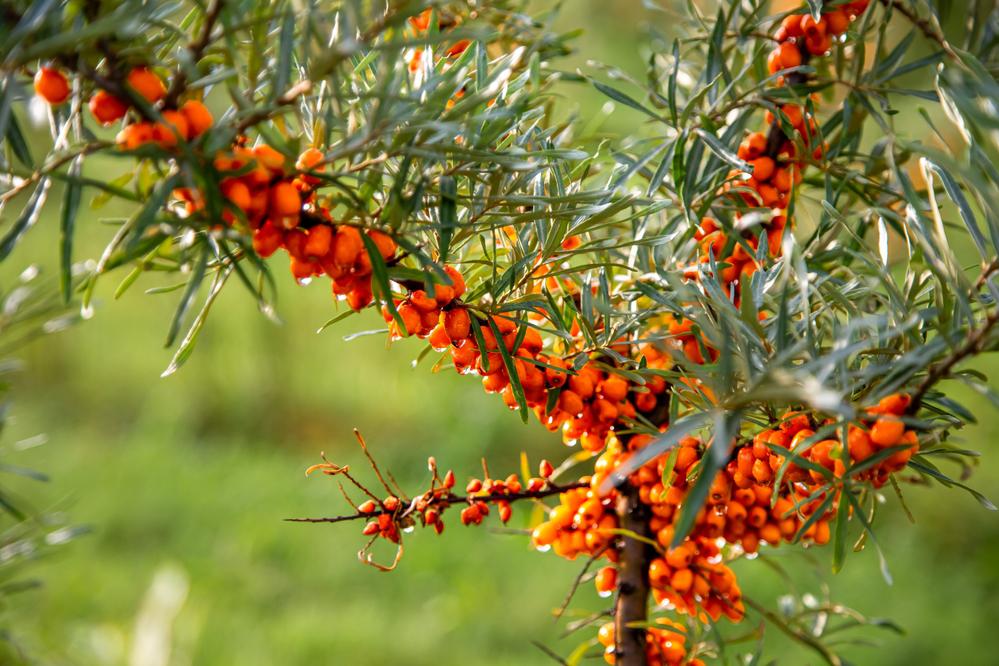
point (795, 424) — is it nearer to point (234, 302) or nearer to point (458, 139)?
point (458, 139)

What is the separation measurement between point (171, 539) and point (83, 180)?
1629mm

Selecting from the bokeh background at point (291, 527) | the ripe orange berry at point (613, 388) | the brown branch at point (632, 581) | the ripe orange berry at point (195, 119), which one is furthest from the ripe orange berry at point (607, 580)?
the bokeh background at point (291, 527)

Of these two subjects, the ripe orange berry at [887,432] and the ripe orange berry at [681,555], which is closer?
the ripe orange berry at [887,432]

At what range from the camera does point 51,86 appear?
1.03 feet

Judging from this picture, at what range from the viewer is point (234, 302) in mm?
2523

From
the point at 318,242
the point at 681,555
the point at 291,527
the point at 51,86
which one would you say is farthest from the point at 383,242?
the point at 291,527

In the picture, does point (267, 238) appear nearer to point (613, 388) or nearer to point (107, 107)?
point (107, 107)

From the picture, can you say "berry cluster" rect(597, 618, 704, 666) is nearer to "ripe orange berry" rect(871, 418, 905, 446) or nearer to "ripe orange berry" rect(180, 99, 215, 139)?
"ripe orange berry" rect(871, 418, 905, 446)

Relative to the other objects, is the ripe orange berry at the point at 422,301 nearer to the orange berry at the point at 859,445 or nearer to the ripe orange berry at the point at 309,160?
the ripe orange berry at the point at 309,160

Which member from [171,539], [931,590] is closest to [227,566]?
[171,539]

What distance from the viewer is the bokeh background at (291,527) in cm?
146

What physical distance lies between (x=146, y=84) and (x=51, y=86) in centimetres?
3

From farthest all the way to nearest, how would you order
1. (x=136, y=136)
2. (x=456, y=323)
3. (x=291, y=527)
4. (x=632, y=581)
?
(x=291, y=527) → (x=632, y=581) → (x=456, y=323) → (x=136, y=136)

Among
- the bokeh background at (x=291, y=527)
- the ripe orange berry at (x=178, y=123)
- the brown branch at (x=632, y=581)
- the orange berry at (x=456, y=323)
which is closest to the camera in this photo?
the ripe orange berry at (x=178, y=123)
